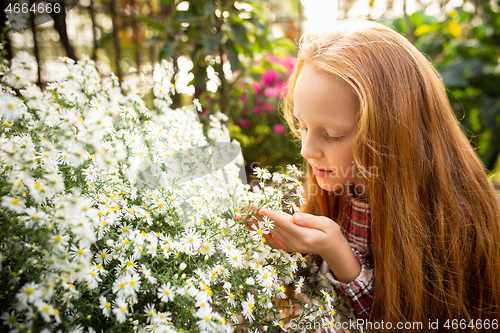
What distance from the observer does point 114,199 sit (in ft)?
1.83

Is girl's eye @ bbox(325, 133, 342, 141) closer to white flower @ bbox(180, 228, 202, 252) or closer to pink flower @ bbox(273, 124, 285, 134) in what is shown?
white flower @ bbox(180, 228, 202, 252)

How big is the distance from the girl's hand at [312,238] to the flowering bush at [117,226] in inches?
1.2

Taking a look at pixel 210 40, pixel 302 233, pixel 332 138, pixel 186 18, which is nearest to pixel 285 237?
pixel 302 233

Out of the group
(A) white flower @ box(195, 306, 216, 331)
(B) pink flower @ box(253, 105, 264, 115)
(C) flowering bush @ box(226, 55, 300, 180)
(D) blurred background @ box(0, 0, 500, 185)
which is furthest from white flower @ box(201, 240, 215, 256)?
(B) pink flower @ box(253, 105, 264, 115)

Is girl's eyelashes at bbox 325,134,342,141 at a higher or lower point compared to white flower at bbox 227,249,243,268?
higher

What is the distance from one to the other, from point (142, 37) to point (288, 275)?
2.24m

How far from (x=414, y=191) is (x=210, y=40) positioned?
1.11 m

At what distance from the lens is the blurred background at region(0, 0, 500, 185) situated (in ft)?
4.91

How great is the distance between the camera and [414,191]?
2.45ft

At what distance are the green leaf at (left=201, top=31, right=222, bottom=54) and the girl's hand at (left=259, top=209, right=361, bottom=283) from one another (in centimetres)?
100

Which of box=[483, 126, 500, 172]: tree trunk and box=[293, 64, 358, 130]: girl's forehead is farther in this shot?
box=[483, 126, 500, 172]: tree trunk

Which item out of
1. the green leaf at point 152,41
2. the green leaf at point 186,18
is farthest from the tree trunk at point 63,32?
the green leaf at point 186,18

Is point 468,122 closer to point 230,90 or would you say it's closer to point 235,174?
point 230,90

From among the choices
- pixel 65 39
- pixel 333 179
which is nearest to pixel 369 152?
pixel 333 179
